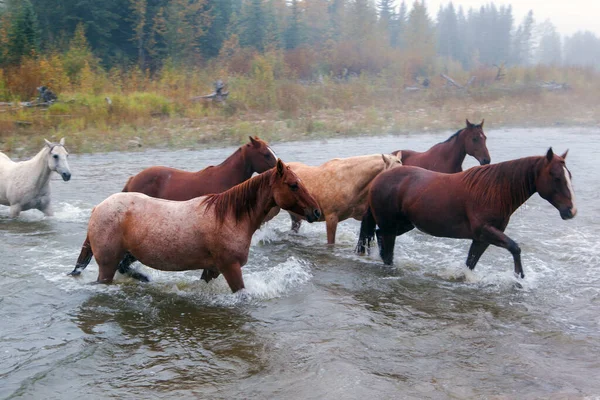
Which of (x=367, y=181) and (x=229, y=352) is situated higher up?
(x=367, y=181)

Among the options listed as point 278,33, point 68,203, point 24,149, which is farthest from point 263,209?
point 278,33

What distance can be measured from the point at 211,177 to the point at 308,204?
2633 mm

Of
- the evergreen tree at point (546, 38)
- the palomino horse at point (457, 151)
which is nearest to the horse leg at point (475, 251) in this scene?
the palomino horse at point (457, 151)

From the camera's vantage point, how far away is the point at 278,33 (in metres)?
43.5

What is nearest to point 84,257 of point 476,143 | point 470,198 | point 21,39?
point 470,198

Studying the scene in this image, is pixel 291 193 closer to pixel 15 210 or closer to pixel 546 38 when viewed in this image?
pixel 15 210

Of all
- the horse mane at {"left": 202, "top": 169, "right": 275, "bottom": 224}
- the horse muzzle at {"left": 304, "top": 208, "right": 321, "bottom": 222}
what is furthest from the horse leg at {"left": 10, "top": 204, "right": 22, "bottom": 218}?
the horse muzzle at {"left": 304, "top": 208, "right": 321, "bottom": 222}

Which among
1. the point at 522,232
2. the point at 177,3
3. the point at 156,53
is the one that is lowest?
the point at 522,232

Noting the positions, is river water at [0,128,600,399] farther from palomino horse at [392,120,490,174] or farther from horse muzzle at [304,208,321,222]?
palomino horse at [392,120,490,174]

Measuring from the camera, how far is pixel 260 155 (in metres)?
8.30

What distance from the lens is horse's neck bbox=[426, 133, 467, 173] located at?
9.70 m

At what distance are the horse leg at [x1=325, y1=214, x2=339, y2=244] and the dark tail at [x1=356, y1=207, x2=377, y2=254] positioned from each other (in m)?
0.49

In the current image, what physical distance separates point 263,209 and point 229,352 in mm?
1580

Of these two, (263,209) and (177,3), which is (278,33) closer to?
(177,3)
